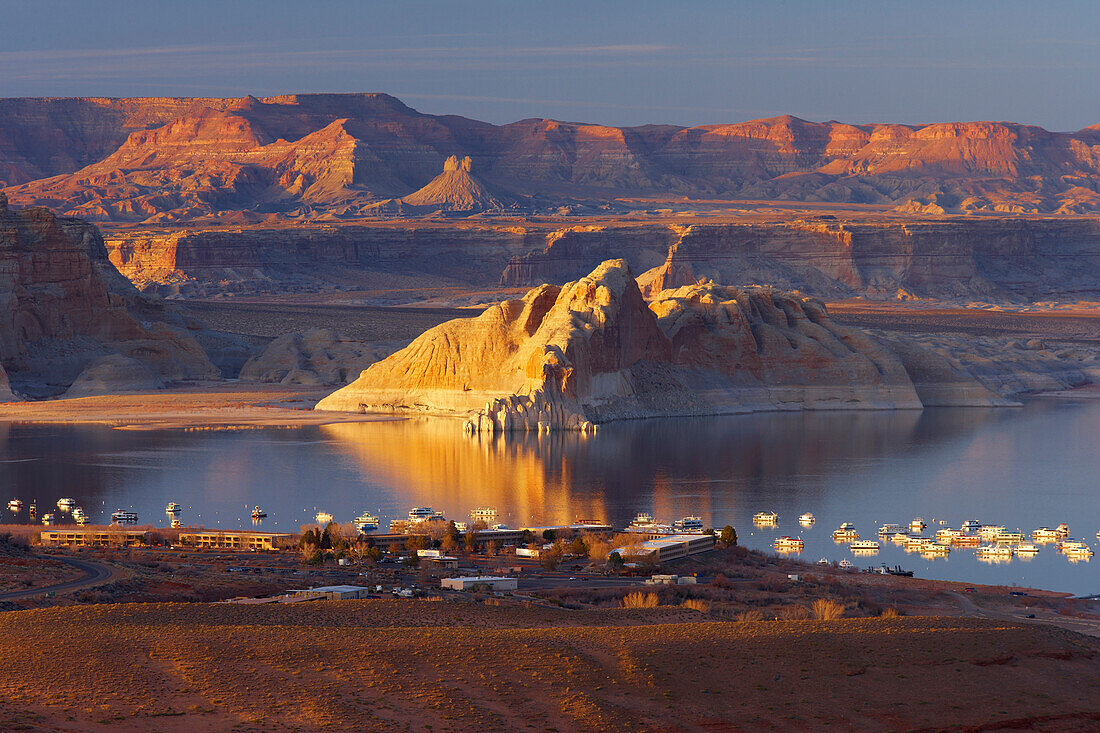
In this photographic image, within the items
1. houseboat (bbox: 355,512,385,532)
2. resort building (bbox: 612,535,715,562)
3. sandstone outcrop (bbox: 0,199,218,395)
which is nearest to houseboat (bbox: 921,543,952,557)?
resort building (bbox: 612,535,715,562)

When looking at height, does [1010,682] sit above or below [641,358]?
below

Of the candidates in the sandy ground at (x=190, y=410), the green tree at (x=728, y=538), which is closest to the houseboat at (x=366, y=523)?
the green tree at (x=728, y=538)

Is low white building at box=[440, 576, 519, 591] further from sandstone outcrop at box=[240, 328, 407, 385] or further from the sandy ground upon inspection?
sandstone outcrop at box=[240, 328, 407, 385]

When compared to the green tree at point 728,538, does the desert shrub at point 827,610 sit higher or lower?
lower

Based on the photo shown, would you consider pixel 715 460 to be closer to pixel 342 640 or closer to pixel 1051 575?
pixel 1051 575

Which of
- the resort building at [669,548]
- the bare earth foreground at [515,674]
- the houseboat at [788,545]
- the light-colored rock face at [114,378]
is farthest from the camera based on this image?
the light-colored rock face at [114,378]

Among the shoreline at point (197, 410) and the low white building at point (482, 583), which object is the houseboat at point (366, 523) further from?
the shoreline at point (197, 410)

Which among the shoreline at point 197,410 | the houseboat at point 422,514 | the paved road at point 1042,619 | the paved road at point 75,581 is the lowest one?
the paved road at point 1042,619

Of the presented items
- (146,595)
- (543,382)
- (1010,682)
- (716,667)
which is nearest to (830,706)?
(716,667)
